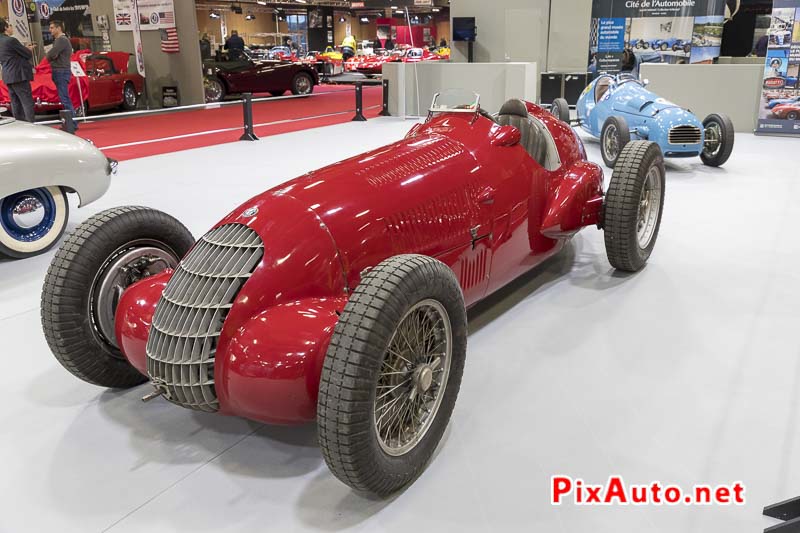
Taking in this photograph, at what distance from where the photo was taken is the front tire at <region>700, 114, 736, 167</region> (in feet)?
27.4

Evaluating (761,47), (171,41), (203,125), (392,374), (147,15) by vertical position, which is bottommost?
(203,125)

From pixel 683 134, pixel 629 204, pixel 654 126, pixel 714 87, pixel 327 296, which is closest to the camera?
pixel 327 296

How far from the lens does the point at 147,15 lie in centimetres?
1709

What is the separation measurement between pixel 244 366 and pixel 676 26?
15.5 m

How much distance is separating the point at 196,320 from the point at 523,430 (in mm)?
1453

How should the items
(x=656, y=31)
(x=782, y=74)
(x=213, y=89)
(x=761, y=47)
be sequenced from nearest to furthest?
(x=782, y=74)
(x=656, y=31)
(x=213, y=89)
(x=761, y=47)

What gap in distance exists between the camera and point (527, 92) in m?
13.8

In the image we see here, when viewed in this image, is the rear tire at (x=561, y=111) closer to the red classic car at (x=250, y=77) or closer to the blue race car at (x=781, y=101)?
the blue race car at (x=781, y=101)

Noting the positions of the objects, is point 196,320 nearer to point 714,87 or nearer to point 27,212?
point 27,212

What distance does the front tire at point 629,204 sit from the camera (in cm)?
448

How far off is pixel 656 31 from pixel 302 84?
9.89m

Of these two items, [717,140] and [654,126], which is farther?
[717,140]

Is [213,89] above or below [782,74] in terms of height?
below

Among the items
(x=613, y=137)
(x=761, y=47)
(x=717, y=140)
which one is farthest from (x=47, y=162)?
(x=761, y=47)
